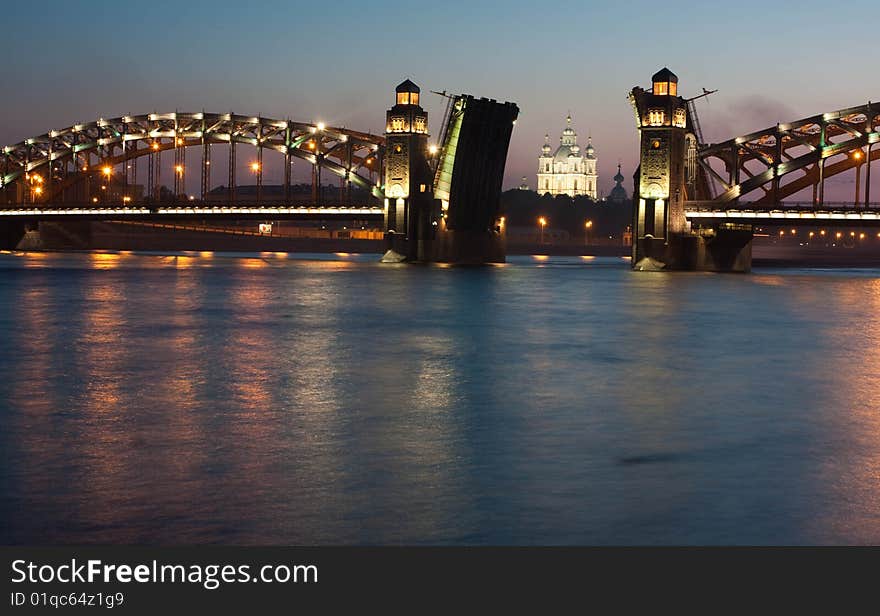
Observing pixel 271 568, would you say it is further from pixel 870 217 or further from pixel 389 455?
pixel 870 217

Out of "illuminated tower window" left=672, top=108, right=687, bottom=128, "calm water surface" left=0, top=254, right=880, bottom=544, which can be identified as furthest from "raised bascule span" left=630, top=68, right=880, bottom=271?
"calm water surface" left=0, top=254, right=880, bottom=544

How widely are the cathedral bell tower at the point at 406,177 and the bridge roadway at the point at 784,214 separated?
24.2 m

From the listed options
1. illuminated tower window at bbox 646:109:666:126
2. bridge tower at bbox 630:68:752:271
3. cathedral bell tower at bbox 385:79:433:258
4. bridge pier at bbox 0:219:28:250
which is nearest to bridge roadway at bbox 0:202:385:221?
cathedral bell tower at bbox 385:79:433:258

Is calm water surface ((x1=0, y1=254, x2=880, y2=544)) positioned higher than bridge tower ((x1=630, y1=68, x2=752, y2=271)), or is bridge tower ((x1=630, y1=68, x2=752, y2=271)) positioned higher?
bridge tower ((x1=630, y1=68, x2=752, y2=271))

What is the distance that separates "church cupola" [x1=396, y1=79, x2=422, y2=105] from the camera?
112438 mm

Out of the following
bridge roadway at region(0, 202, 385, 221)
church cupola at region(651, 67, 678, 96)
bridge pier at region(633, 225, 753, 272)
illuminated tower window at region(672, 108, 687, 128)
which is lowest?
bridge pier at region(633, 225, 753, 272)

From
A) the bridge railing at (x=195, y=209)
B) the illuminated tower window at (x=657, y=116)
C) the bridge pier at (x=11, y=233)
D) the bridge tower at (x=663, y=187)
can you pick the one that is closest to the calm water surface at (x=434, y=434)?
the bridge tower at (x=663, y=187)

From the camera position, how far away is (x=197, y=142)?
141 m

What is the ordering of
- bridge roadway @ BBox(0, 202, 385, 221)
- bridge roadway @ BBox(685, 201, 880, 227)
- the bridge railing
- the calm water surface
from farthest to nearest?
bridge roadway @ BBox(0, 202, 385, 221) < the bridge railing < bridge roadway @ BBox(685, 201, 880, 227) < the calm water surface

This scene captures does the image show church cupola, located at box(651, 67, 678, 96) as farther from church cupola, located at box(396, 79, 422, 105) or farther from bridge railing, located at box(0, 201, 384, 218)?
bridge railing, located at box(0, 201, 384, 218)

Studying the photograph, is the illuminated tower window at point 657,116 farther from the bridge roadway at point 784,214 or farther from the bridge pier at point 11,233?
the bridge pier at point 11,233

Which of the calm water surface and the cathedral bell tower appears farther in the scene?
the cathedral bell tower

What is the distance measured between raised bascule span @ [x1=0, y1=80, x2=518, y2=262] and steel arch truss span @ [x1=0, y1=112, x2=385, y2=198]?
0.15 metres

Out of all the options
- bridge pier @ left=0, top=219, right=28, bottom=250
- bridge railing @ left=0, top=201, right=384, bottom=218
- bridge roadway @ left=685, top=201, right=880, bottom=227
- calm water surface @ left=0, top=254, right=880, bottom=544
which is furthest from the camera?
bridge pier @ left=0, top=219, right=28, bottom=250
